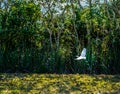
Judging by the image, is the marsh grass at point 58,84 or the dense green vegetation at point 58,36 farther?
the dense green vegetation at point 58,36

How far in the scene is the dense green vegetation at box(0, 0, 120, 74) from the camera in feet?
36.0

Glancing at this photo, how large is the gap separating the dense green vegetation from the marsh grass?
3.76 feet

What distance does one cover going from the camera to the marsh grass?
7.51 meters

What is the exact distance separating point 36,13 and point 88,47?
6.28 feet

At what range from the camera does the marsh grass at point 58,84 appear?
7.51 m

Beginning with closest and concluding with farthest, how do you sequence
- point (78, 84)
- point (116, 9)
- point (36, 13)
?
point (78, 84), point (116, 9), point (36, 13)

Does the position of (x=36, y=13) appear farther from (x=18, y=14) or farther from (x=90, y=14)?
(x=90, y=14)

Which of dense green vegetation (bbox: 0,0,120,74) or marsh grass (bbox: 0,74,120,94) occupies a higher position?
dense green vegetation (bbox: 0,0,120,74)

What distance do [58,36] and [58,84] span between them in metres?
3.23

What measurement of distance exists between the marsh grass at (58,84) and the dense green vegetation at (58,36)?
1.15 m

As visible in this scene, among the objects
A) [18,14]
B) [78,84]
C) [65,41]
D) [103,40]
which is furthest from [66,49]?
[78,84]

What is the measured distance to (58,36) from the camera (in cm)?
1145

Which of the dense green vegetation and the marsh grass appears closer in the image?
the marsh grass

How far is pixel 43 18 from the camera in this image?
1171cm
